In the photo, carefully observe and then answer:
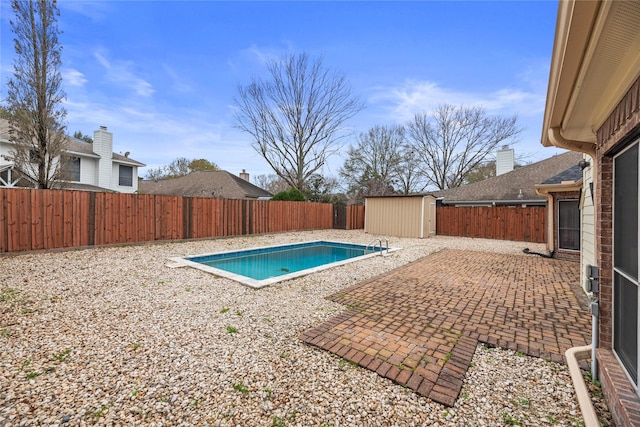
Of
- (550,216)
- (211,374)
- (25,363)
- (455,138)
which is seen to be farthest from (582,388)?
(455,138)

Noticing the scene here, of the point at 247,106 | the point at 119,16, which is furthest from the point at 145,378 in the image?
the point at 247,106

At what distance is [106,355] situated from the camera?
97.7 inches

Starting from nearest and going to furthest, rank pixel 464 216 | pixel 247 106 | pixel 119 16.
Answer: pixel 119 16, pixel 464 216, pixel 247 106

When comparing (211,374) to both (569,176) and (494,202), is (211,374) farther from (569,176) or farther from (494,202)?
(494,202)

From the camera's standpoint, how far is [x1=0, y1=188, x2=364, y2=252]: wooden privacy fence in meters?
6.82

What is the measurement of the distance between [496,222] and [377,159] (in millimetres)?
12656

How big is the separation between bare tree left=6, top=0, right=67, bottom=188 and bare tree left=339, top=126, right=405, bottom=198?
19.1m

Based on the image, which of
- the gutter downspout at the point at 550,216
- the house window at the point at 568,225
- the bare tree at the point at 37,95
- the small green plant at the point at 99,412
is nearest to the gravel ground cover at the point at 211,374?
the small green plant at the point at 99,412

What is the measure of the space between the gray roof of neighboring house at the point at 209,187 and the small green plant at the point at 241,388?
20.4m

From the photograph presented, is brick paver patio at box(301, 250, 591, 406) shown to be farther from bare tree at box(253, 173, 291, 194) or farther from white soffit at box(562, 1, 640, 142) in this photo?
bare tree at box(253, 173, 291, 194)

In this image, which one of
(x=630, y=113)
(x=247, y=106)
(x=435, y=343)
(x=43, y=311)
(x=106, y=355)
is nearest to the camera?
(x=630, y=113)

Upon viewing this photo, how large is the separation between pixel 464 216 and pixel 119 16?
15999 mm

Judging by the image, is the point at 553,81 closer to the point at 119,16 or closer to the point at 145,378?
the point at 145,378

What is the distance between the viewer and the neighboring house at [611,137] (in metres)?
1.27
